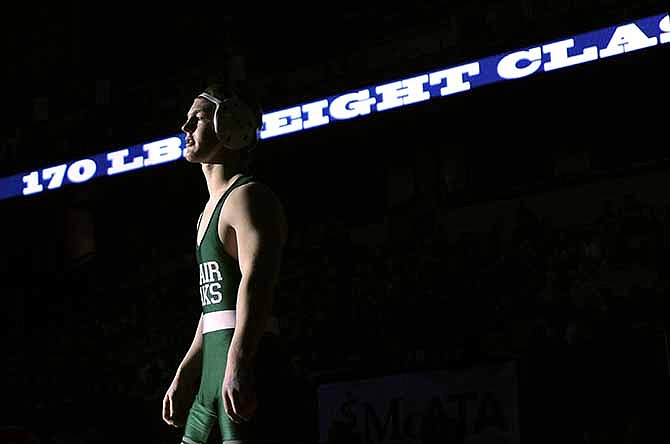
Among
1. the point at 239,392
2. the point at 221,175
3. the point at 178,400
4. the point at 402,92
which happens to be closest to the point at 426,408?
the point at 402,92

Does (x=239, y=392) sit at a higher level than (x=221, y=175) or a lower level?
lower

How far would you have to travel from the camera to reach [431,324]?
23.2 ft

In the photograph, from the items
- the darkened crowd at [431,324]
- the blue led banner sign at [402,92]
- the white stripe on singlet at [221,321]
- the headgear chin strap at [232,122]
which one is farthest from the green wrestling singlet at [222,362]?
the blue led banner sign at [402,92]

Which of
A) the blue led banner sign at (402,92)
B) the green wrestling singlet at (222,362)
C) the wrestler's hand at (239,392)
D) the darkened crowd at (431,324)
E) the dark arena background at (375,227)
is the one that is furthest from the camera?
the blue led banner sign at (402,92)

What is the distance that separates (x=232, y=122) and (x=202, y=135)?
0.09 meters

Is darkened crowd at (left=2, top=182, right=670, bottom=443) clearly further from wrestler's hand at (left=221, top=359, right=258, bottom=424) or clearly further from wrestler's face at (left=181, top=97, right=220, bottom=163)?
wrestler's hand at (left=221, top=359, right=258, bottom=424)

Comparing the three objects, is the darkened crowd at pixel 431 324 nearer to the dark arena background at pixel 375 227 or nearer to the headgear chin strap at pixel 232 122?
the dark arena background at pixel 375 227

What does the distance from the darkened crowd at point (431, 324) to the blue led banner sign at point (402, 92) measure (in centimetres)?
96

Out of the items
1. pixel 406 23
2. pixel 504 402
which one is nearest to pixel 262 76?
pixel 406 23

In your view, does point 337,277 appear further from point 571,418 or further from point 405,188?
point 571,418

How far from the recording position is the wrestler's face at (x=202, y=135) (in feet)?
9.07

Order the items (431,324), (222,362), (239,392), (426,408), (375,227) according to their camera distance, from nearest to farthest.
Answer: (239,392), (222,362), (426,408), (431,324), (375,227)

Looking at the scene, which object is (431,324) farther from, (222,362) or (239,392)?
(239,392)

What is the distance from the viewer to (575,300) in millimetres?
6871
